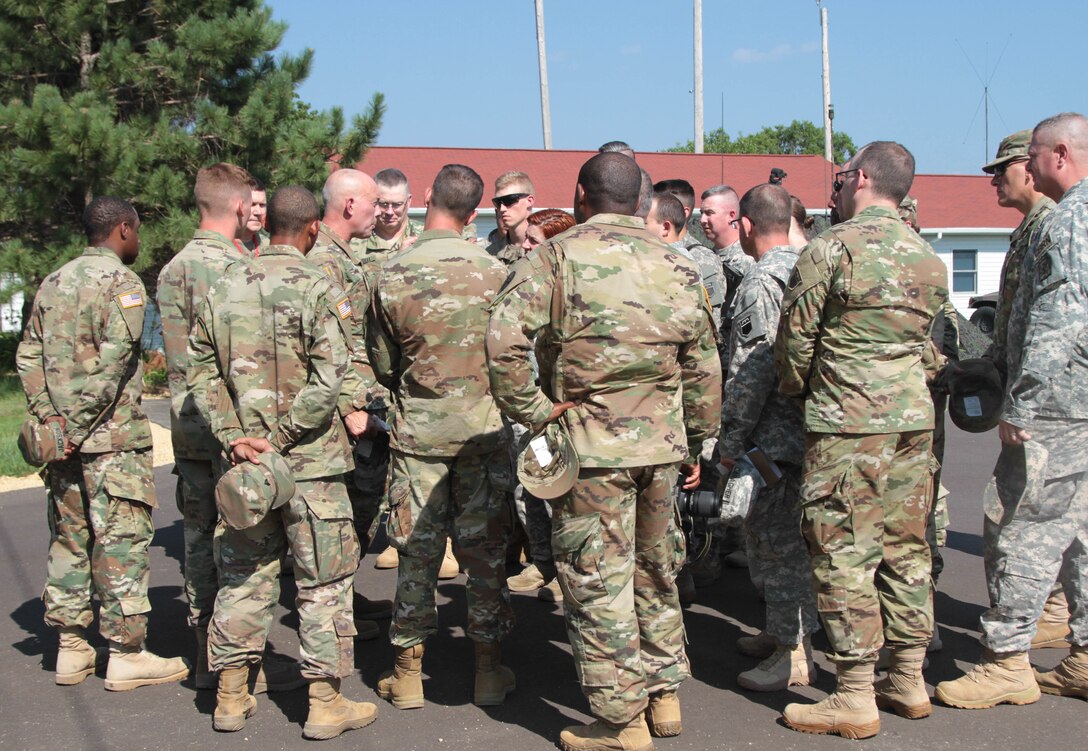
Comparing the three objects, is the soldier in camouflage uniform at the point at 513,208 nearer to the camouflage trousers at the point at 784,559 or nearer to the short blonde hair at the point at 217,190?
the short blonde hair at the point at 217,190

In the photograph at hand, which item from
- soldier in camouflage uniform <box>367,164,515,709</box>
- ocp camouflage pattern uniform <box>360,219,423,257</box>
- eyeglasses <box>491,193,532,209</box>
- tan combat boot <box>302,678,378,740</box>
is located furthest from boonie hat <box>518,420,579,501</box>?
ocp camouflage pattern uniform <box>360,219,423,257</box>

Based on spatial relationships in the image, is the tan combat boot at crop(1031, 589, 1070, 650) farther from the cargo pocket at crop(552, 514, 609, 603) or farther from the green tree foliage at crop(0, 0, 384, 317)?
the green tree foliage at crop(0, 0, 384, 317)

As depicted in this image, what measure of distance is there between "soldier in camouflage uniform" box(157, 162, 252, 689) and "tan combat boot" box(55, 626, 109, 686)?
609 mm

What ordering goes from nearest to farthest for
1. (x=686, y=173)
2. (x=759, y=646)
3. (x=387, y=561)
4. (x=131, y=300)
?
(x=131, y=300)
(x=759, y=646)
(x=387, y=561)
(x=686, y=173)

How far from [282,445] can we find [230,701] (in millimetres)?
1169

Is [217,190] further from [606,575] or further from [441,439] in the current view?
[606,575]

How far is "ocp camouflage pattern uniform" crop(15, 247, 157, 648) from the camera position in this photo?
16.1ft

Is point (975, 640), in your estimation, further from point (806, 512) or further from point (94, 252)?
point (94, 252)

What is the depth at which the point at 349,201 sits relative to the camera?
582cm

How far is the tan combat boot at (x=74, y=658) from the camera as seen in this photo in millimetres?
4992

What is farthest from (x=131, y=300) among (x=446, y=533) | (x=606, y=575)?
(x=606, y=575)

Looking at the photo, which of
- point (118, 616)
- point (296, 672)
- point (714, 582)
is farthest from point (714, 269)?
point (118, 616)

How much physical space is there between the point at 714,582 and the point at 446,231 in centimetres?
318

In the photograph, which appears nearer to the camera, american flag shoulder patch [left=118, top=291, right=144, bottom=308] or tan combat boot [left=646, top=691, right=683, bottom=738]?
tan combat boot [left=646, top=691, right=683, bottom=738]
